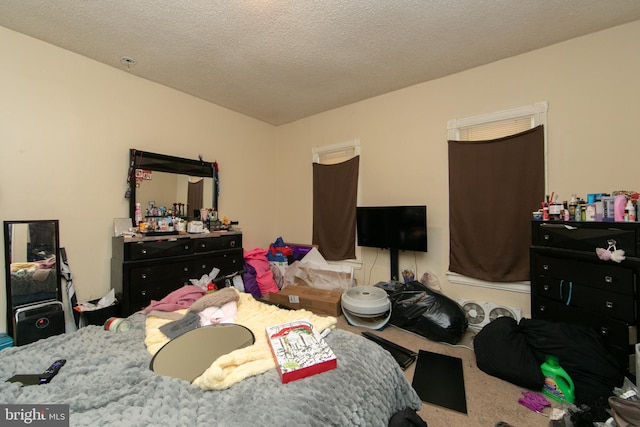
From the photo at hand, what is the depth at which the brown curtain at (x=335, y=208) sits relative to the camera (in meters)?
3.51

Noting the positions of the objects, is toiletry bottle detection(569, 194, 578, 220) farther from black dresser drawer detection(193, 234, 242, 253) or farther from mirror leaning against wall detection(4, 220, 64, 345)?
mirror leaning against wall detection(4, 220, 64, 345)

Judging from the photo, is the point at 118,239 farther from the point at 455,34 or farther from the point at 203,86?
the point at 455,34

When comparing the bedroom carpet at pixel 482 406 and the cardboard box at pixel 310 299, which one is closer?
the bedroom carpet at pixel 482 406

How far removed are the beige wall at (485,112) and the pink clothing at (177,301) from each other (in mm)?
2228

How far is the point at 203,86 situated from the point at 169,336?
9.11ft

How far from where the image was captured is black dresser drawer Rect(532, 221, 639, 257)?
1607mm

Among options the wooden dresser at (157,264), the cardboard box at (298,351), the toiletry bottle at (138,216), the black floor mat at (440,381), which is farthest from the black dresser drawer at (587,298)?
→ the toiletry bottle at (138,216)

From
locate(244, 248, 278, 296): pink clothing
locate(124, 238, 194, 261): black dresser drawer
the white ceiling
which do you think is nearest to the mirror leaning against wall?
locate(124, 238, 194, 261): black dresser drawer

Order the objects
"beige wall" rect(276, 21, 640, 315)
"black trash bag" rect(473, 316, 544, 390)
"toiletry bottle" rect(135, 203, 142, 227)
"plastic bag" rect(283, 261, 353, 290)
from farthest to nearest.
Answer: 1. "plastic bag" rect(283, 261, 353, 290)
2. "toiletry bottle" rect(135, 203, 142, 227)
3. "beige wall" rect(276, 21, 640, 315)
4. "black trash bag" rect(473, 316, 544, 390)

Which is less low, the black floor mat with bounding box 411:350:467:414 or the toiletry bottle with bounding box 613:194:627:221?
the toiletry bottle with bounding box 613:194:627:221

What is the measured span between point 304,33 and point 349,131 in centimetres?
159

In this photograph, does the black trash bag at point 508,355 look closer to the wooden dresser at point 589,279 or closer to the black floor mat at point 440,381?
the black floor mat at point 440,381

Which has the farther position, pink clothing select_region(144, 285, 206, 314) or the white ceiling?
the white ceiling

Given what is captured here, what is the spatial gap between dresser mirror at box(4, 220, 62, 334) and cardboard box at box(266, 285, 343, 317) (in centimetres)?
202
